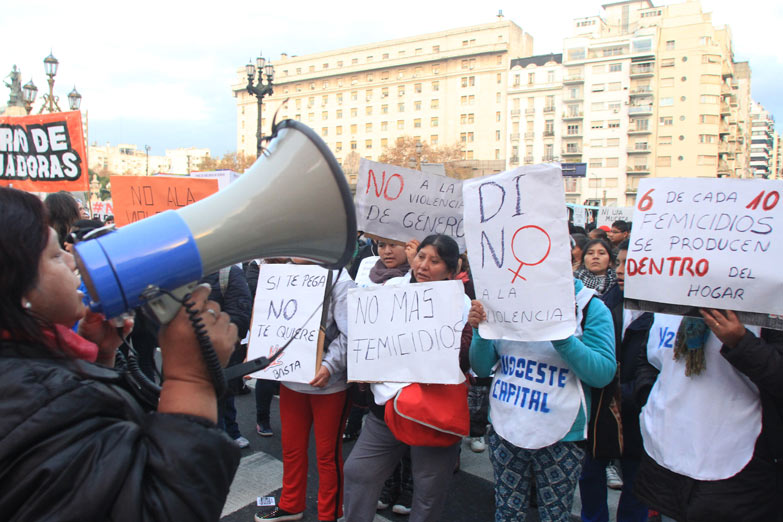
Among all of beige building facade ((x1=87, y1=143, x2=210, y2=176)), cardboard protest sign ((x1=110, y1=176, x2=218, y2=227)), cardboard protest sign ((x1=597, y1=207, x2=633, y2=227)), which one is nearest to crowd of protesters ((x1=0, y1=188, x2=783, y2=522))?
cardboard protest sign ((x1=110, y1=176, x2=218, y2=227))

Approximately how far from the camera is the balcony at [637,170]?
6297 centimetres

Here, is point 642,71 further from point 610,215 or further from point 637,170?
point 610,215

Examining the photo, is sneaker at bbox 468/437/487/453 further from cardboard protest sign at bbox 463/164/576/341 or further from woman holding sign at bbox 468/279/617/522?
cardboard protest sign at bbox 463/164/576/341

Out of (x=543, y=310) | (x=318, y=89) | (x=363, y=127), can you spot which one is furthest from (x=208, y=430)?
(x=318, y=89)

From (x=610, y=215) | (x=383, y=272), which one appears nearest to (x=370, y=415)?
(x=383, y=272)

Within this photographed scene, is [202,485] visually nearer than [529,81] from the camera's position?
Yes

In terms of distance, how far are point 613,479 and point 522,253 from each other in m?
2.57

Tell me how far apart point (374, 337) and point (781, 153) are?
18620 cm

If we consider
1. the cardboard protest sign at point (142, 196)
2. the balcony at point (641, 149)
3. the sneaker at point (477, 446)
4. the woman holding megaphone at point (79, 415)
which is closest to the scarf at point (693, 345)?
the woman holding megaphone at point (79, 415)

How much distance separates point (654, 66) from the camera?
206 ft

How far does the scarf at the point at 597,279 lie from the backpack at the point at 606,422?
1653 mm

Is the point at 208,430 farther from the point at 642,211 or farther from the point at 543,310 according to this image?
the point at 642,211

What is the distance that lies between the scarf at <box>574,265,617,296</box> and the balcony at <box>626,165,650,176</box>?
64562mm

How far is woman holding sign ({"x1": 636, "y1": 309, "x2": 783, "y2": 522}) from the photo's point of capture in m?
2.16
